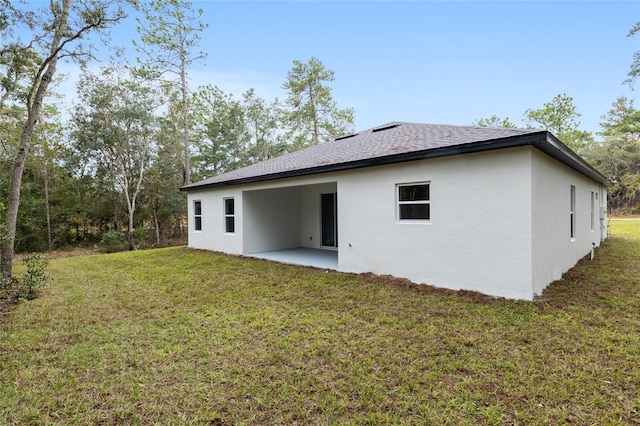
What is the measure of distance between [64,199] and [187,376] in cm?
1994

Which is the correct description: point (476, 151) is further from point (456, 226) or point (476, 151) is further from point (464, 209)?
point (456, 226)

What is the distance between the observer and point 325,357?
10.8ft

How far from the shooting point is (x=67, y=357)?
3.38 metres

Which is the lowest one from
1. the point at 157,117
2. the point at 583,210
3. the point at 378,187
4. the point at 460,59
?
the point at 583,210

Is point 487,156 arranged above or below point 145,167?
below

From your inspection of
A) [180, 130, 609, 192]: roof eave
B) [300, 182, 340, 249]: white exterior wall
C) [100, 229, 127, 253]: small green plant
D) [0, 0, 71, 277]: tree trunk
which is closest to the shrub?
[0, 0, 71, 277]: tree trunk

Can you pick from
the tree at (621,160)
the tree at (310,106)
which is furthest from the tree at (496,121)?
the tree at (310,106)

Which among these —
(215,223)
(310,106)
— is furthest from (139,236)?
(310,106)

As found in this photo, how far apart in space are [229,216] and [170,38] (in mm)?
12395

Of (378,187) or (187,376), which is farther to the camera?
(378,187)

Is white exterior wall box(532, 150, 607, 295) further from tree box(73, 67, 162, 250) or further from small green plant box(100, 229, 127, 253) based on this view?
small green plant box(100, 229, 127, 253)

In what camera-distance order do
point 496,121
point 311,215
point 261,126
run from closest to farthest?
point 311,215, point 261,126, point 496,121

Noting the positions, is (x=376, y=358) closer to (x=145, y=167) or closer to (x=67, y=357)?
(x=67, y=357)

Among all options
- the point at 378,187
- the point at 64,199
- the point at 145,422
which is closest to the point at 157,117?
the point at 64,199
